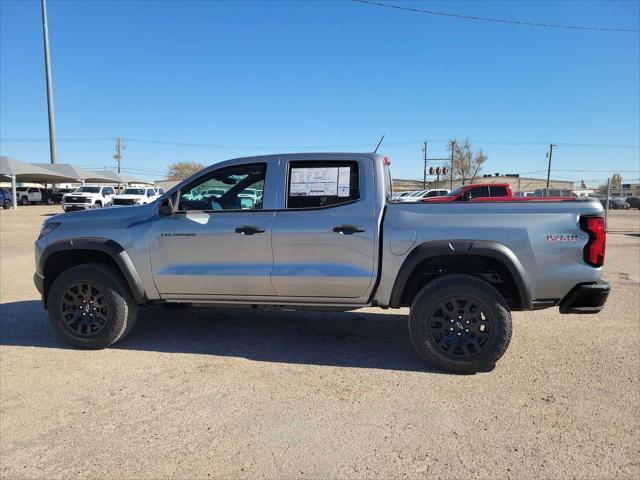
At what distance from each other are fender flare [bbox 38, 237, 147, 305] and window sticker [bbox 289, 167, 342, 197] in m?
1.73

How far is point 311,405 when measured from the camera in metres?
3.42

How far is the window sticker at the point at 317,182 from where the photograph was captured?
14.0ft

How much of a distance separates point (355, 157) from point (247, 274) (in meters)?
1.49

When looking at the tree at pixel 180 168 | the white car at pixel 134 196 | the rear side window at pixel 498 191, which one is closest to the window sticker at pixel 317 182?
the rear side window at pixel 498 191

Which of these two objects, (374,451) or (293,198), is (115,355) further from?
(374,451)

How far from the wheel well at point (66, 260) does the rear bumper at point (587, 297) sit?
4.24 metres

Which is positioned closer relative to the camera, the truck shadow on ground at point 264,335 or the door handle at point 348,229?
the door handle at point 348,229

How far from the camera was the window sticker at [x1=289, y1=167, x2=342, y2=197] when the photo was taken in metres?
4.26

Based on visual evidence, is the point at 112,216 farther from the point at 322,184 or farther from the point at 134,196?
the point at 134,196

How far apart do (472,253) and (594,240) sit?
3.21ft

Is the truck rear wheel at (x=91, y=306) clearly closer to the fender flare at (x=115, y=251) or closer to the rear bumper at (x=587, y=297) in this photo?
the fender flare at (x=115, y=251)

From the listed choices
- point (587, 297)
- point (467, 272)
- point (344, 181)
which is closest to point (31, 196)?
point (344, 181)

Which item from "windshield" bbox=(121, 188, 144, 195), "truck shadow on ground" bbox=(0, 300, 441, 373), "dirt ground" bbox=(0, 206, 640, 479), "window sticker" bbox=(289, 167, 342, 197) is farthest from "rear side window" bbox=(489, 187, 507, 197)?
"windshield" bbox=(121, 188, 144, 195)

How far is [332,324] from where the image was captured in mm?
5422
